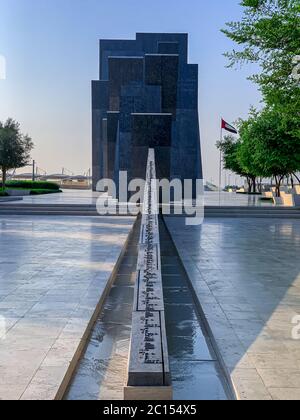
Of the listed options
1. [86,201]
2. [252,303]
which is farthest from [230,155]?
[252,303]

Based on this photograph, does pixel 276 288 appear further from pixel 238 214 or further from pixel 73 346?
pixel 238 214

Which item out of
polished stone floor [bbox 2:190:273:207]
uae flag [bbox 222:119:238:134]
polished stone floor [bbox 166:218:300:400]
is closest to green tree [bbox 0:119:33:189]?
polished stone floor [bbox 2:190:273:207]

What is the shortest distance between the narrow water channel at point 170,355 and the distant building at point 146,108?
17059mm

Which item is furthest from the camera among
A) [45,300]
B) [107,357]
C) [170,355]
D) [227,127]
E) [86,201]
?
[227,127]

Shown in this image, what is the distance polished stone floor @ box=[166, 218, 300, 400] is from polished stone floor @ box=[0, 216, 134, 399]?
1.56 meters

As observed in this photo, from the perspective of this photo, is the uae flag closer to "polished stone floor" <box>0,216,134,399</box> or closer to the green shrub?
the green shrub

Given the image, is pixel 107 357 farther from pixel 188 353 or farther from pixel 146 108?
pixel 146 108

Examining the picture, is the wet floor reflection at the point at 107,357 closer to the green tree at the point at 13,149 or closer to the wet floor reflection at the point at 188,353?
the wet floor reflection at the point at 188,353

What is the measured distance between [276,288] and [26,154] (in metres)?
34.9

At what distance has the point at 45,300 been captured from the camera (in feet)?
23.2

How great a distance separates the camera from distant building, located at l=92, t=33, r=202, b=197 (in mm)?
25312

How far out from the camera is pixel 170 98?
30.7 m

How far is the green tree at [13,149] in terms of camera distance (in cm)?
3856

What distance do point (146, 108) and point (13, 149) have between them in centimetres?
1483
